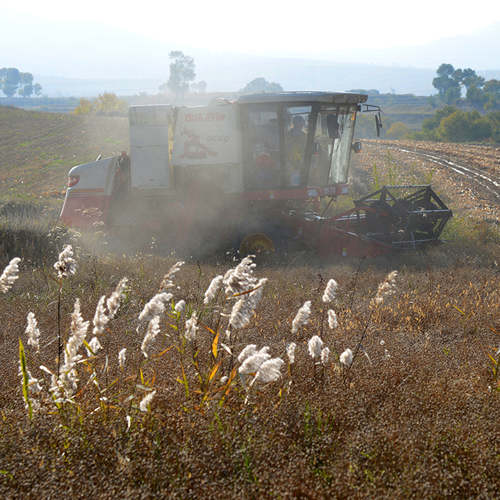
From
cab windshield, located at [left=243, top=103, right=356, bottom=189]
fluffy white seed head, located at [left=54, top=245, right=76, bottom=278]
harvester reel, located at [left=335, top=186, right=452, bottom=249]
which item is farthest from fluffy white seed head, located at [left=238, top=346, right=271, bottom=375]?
cab windshield, located at [left=243, top=103, right=356, bottom=189]

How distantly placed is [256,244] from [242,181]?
1710 millimetres

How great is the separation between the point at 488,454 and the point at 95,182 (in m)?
10.1

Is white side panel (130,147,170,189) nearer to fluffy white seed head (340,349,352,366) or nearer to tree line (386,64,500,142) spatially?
fluffy white seed head (340,349,352,366)

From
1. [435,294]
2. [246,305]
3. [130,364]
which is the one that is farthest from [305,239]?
[246,305]

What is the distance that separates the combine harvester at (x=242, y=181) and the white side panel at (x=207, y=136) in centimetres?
2

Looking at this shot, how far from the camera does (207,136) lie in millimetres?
10789

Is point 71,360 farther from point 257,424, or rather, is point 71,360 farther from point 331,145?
point 331,145

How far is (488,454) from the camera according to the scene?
294 cm

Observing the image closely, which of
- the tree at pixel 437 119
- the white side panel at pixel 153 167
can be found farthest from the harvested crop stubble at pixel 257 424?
the tree at pixel 437 119

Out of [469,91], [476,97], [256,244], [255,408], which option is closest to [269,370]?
[255,408]

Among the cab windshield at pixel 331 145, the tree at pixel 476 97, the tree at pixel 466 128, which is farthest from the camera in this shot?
the tree at pixel 476 97

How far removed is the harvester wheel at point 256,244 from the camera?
9859 millimetres

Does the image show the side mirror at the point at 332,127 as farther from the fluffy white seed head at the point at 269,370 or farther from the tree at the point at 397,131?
the tree at the point at 397,131

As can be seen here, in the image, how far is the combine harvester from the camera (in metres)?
10.3
